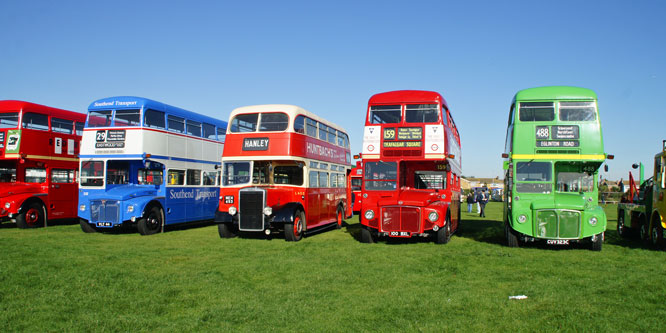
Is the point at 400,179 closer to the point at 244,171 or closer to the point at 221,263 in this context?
the point at 244,171

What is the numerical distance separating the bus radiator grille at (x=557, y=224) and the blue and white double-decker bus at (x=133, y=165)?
11.3 metres

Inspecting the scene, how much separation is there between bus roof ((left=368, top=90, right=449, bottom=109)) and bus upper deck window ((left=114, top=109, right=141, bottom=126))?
7.30 m

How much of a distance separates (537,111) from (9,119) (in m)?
16.9

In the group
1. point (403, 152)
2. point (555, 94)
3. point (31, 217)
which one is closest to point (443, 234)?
point (403, 152)

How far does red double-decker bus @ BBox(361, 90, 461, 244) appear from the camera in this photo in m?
13.3

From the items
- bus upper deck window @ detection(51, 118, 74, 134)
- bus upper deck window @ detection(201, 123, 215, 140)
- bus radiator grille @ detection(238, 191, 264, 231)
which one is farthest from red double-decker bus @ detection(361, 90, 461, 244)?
bus upper deck window @ detection(51, 118, 74, 134)

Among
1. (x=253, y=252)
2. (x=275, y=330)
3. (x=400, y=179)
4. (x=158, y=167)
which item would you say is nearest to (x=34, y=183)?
(x=158, y=167)

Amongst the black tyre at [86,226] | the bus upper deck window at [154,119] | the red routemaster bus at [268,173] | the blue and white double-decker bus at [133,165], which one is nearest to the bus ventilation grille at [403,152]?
the red routemaster bus at [268,173]

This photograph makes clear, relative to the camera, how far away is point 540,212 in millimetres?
12523

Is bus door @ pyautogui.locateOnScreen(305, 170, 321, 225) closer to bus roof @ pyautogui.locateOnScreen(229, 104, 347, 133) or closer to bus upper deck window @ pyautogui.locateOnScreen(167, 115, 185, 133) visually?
bus roof @ pyautogui.locateOnScreen(229, 104, 347, 133)

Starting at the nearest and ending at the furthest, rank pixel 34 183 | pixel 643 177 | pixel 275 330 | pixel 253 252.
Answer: pixel 275 330
pixel 253 252
pixel 643 177
pixel 34 183

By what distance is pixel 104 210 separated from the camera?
51.3 ft

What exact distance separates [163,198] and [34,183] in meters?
5.24

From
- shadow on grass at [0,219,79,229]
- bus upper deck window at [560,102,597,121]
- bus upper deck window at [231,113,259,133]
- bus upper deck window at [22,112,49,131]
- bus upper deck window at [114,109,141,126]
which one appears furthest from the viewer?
shadow on grass at [0,219,79,229]
